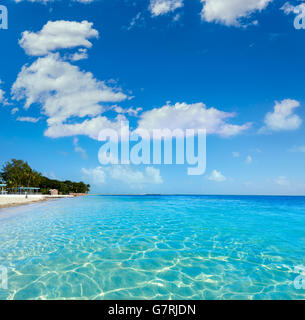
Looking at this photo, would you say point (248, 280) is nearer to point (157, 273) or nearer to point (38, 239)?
point (157, 273)

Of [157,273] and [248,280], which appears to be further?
[157,273]

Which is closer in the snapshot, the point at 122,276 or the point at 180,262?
the point at 122,276

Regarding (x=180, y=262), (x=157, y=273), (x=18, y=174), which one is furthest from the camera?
(x=18, y=174)

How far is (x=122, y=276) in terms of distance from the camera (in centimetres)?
565

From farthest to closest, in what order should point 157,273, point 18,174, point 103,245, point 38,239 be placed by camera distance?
point 18,174 → point 38,239 → point 103,245 → point 157,273

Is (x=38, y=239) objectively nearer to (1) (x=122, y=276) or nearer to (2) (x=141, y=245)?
(2) (x=141, y=245)
